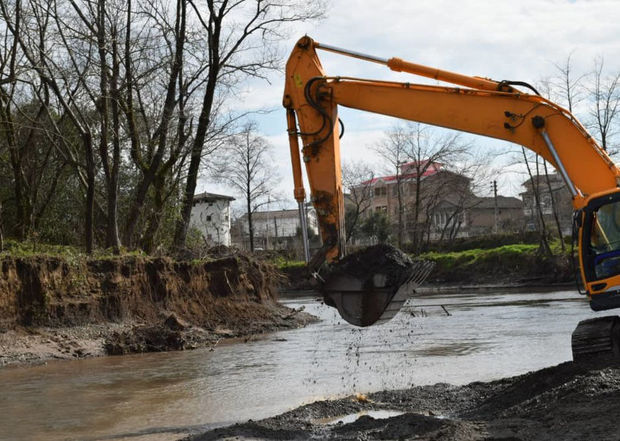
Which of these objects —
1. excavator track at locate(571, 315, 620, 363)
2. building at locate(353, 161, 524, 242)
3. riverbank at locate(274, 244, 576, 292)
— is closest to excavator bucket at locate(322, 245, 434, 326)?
excavator track at locate(571, 315, 620, 363)

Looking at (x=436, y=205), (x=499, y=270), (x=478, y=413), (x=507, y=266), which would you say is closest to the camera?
(x=478, y=413)

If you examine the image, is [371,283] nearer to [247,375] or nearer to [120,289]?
[247,375]

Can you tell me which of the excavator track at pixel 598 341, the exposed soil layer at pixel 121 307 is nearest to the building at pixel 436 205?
the exposed soil layer at pixel 121 307

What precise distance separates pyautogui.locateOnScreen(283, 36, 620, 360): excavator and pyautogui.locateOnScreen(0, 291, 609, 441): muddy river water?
2.04 meters

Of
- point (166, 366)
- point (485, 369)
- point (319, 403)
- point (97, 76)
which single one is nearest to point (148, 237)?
point (97, 76)

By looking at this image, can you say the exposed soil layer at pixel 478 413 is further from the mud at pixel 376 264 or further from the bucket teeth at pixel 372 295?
the mud at pixel 376 264

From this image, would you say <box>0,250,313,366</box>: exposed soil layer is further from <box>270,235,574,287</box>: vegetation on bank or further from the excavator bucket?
<box>270,235,574,287</box>: vegetation on bank

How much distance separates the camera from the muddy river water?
10438 millimetres

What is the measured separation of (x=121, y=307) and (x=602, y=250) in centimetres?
1268

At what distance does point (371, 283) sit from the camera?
10242mm

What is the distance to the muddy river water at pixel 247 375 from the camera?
10438 millimetres

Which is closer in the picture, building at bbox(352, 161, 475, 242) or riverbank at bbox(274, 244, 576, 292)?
riverbank at bbox(274, 244, 576, 292)

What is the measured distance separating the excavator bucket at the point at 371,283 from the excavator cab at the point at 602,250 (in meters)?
1.97

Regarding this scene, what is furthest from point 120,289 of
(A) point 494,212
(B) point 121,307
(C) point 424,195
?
(A) point 494,212
